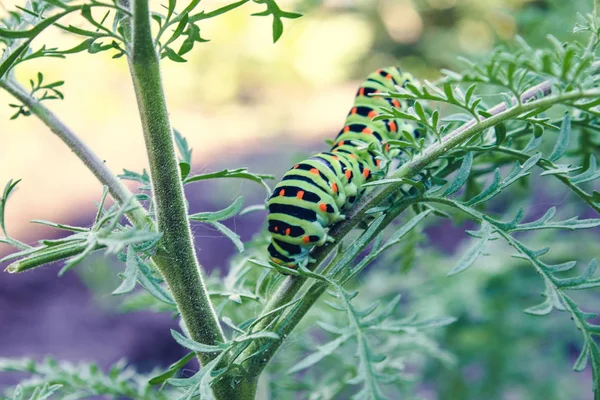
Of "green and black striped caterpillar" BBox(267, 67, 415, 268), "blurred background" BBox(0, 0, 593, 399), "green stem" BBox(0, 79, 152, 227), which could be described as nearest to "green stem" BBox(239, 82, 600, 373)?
"green and black striped caterpillar" BBox(267, 67, 415, 268)

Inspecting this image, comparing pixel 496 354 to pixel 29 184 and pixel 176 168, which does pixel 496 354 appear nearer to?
pixel 176 168

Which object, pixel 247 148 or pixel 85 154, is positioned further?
pixel 247 148

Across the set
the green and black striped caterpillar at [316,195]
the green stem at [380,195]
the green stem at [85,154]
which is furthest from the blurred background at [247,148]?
the green stem at [85,154]

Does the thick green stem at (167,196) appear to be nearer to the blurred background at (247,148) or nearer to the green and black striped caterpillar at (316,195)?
the green and black striped caterpillar at (316,195)

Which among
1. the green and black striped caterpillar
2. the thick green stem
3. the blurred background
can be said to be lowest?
the blurred background

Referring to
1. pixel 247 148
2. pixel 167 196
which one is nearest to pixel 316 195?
pixel 167 196

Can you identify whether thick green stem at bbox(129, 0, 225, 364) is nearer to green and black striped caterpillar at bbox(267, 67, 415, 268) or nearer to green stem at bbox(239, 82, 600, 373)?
green stem at bbox(239, 82, 600, 373)

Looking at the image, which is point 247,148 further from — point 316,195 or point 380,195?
point 380,195
